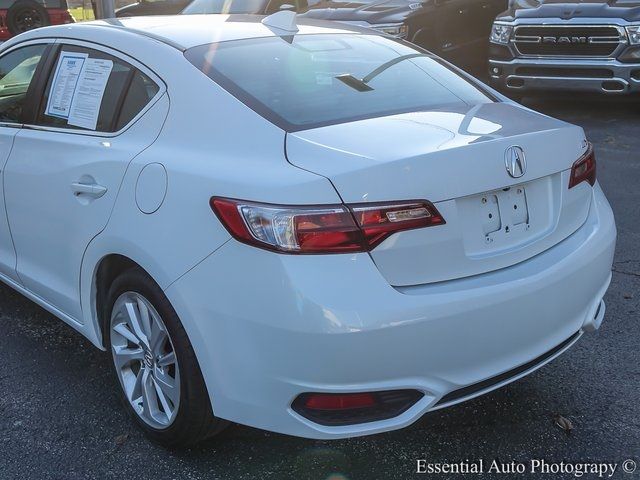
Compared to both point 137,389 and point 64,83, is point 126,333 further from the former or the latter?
point 64,83

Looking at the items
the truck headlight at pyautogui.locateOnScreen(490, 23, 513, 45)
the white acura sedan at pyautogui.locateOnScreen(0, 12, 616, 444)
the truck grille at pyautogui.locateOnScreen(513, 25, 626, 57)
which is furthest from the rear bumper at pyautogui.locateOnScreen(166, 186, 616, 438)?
the truck headlight at pyautogui.locateOnScreen(490, 23, 513, 45)

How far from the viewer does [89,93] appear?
124 inches

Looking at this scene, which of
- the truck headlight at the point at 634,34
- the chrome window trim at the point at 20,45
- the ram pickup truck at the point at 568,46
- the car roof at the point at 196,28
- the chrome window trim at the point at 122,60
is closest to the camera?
the chrome window trim at the point at 122,60

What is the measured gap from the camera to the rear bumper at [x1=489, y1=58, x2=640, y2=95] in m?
7.86

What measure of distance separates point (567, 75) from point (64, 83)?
21.0 feet

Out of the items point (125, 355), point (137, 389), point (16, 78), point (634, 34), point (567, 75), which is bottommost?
point (567, 75)

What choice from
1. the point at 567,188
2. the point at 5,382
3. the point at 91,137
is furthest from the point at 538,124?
the point at 5,382

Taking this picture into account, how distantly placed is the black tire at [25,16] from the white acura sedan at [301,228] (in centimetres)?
1262

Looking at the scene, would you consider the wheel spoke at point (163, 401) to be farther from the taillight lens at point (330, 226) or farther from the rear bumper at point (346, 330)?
the taillight lens at point (330, 226)

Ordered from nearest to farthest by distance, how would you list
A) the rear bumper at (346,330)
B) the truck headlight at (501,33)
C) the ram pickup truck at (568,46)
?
the rear bumper at (346,330) → the ram pickup truck at (568,46) → the truck headlight at (501,33)

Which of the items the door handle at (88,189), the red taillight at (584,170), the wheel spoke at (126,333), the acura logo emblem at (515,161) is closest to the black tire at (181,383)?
the wheel spoke at (126,333)

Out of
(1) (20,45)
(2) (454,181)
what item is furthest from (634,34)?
(2) (454,181)

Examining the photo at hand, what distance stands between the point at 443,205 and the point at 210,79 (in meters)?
1.01

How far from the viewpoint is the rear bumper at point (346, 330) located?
217cm
